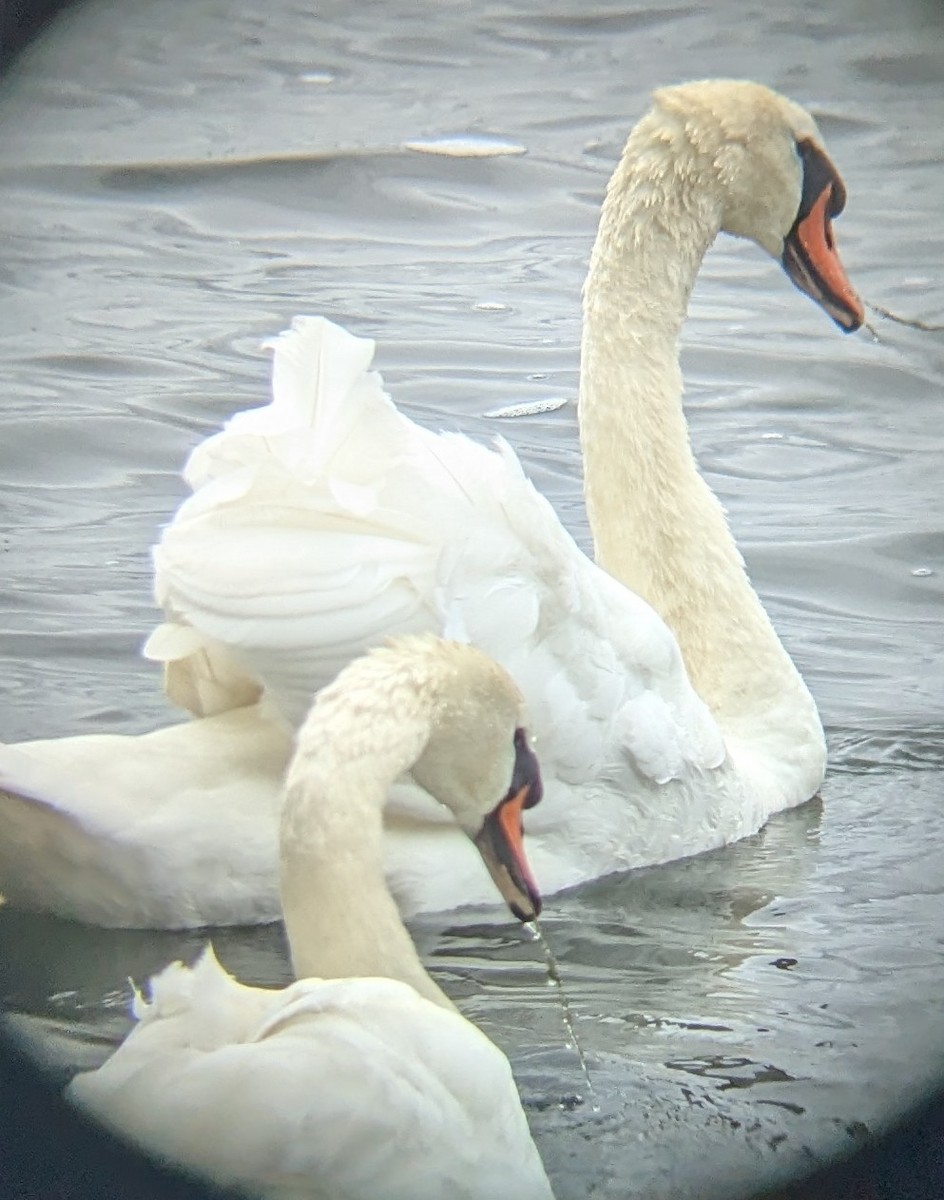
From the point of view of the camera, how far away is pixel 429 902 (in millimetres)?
2672

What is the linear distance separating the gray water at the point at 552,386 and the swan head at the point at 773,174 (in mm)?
50

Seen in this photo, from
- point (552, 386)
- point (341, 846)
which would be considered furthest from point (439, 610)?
point (552, 386)

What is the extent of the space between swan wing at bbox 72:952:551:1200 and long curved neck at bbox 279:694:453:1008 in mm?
126

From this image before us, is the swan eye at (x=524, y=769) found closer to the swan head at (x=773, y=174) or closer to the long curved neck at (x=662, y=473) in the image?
the long curved neck at (x=662, y=473)

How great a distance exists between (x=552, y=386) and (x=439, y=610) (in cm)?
187

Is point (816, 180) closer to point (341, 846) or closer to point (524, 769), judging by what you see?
point (524, 769)

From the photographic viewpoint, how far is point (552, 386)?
14.2ft

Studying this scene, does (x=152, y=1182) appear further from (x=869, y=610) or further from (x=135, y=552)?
(x=869, y=610)

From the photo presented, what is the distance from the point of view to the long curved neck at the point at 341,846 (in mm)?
1968

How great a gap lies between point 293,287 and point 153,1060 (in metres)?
1.70

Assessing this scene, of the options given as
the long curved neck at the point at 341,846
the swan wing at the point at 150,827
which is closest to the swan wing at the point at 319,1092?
the long curved neck at the point at 341,846

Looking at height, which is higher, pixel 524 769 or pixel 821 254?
pixel 821 254

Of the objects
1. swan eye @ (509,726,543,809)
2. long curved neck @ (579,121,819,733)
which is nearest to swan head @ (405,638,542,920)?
swan eye @ (509,726,543,809)

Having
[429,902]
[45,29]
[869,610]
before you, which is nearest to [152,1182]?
[45,29]
